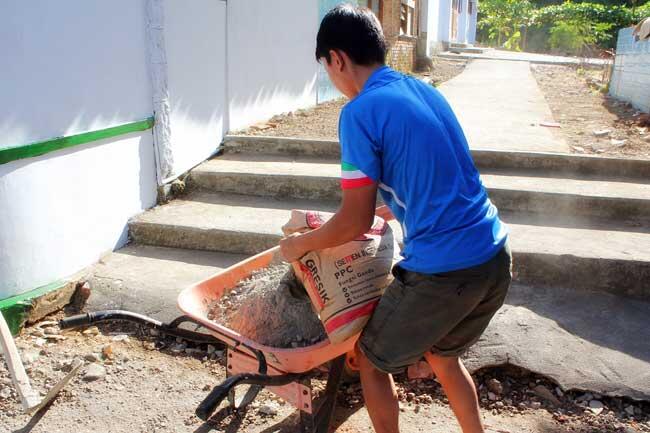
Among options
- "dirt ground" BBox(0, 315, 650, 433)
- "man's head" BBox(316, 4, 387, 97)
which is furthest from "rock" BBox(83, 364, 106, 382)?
"man's head" BBox(316, 4, 387, 97)

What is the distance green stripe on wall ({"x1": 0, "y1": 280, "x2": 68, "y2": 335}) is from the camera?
3.36m

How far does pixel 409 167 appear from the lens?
1809mm

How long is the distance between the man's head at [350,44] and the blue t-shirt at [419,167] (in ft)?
0.21

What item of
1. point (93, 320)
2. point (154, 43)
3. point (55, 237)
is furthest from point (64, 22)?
point (93, 320)

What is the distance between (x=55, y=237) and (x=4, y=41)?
3.93 ft

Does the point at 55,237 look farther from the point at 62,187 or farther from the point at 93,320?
the point at 93,320

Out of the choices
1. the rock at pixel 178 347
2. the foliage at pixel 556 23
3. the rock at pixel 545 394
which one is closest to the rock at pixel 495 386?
the rock at pixel 545 394

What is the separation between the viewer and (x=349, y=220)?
187cm

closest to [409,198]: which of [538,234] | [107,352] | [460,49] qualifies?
[107,352]

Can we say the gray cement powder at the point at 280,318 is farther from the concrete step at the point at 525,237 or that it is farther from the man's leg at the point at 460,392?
the concrete step at the point at 525,237

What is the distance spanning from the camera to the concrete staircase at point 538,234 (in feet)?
10.2

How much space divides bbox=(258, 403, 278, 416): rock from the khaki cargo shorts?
3.42 ft

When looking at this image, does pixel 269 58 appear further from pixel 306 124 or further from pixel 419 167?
pixel 419 167

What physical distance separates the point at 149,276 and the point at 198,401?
4.05ft
